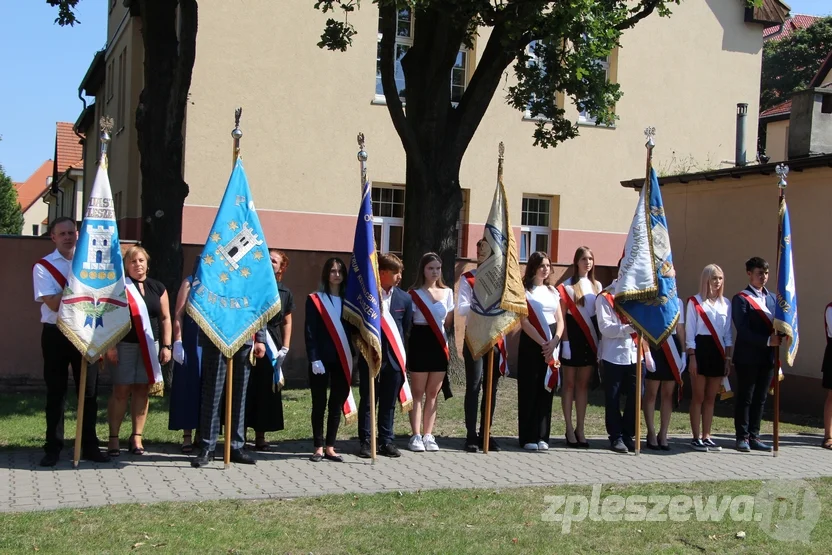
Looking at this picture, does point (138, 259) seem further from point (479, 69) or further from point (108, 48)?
point (108, 48)

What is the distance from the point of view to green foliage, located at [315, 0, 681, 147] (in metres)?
11.5

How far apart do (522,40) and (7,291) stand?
7.68 meters

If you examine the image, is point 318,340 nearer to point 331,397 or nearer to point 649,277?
point 331,397

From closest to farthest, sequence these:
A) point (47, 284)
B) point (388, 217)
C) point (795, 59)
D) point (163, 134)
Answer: point (47, 284) → point (163, 134) → point (388, 217) → point (795, 59)

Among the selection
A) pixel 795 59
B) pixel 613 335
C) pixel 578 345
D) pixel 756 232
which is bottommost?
pixel 578 345

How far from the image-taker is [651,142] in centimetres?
970

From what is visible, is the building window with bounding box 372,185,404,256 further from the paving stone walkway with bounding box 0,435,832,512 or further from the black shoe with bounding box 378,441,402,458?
the black shoe with bounding box 378,441,402,458

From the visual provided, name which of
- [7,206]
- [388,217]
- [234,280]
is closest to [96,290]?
[234,280]

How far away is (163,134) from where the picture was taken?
42.1ft

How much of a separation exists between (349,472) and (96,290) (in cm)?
256

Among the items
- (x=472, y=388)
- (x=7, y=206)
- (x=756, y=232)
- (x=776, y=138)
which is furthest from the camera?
(x=7, y=206)

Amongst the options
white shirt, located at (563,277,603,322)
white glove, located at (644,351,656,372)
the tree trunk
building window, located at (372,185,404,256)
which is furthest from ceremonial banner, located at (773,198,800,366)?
building window, located at (372,185,404,256)

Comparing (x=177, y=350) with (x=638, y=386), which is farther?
(x=638, y=386)

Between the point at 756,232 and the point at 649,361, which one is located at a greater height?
the point at 756,232
